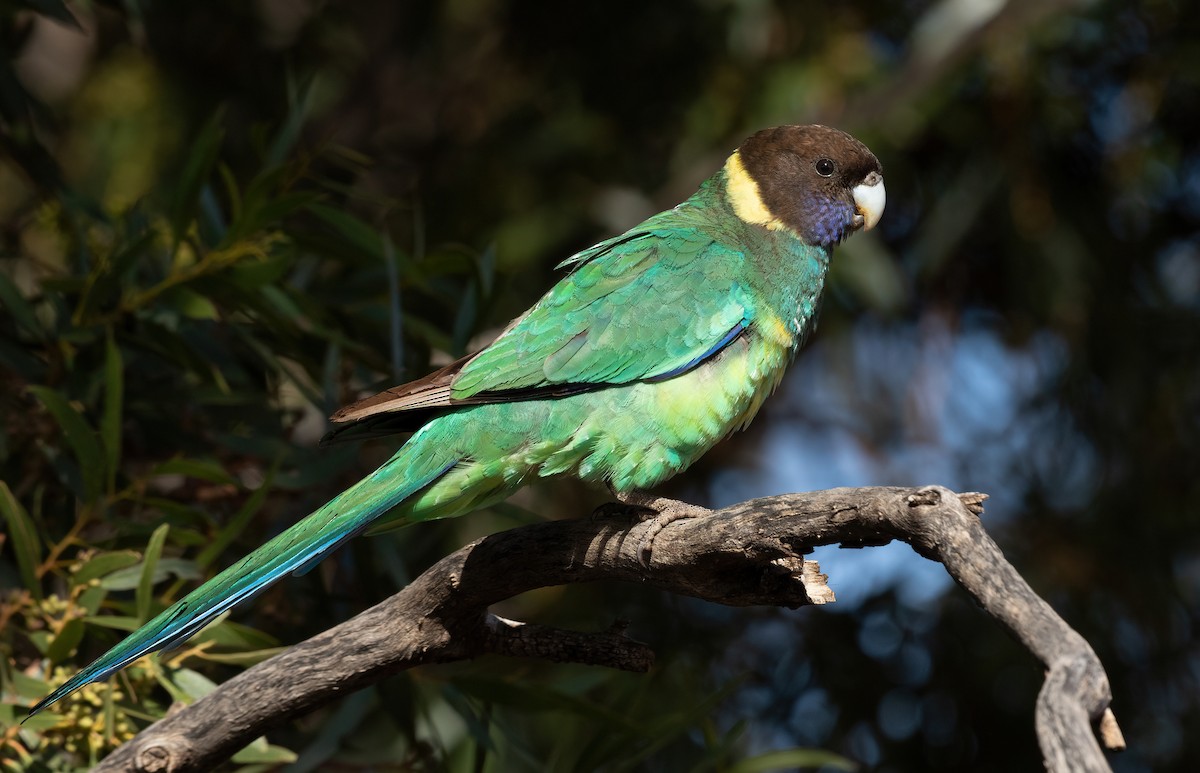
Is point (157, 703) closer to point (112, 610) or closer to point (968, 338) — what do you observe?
point (112, 610)

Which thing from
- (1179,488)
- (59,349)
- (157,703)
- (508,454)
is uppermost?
(59,349)

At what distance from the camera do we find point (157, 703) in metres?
2.60

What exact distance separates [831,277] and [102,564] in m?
2.79

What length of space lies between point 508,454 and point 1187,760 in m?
3.15

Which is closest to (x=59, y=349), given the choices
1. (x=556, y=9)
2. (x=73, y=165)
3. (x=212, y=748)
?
(x=212, y=748)

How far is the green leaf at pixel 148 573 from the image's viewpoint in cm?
236

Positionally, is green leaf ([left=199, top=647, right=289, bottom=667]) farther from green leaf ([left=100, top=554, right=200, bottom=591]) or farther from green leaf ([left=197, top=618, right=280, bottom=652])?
green leaf ([left=100, top=554, right=200, bottom=591])

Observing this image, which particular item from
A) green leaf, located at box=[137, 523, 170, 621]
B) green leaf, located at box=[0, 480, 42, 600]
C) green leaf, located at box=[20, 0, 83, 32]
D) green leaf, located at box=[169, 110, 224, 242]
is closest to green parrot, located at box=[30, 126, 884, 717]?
green leaf, located at box=[137, 523, 170, 621]

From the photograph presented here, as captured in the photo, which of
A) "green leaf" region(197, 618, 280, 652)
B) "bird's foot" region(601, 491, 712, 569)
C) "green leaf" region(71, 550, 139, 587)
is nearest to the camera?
"bird's foot" region(601, 491, 712, 569)

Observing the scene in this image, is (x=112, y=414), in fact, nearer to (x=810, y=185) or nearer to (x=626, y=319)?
(x=626, y=319)

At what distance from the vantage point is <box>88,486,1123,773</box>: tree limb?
1.88 metres

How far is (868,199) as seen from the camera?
10.0 feet

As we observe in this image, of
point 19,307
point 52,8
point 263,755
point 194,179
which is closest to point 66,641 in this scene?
point 263,755

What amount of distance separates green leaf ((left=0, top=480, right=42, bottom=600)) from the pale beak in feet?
6.59
